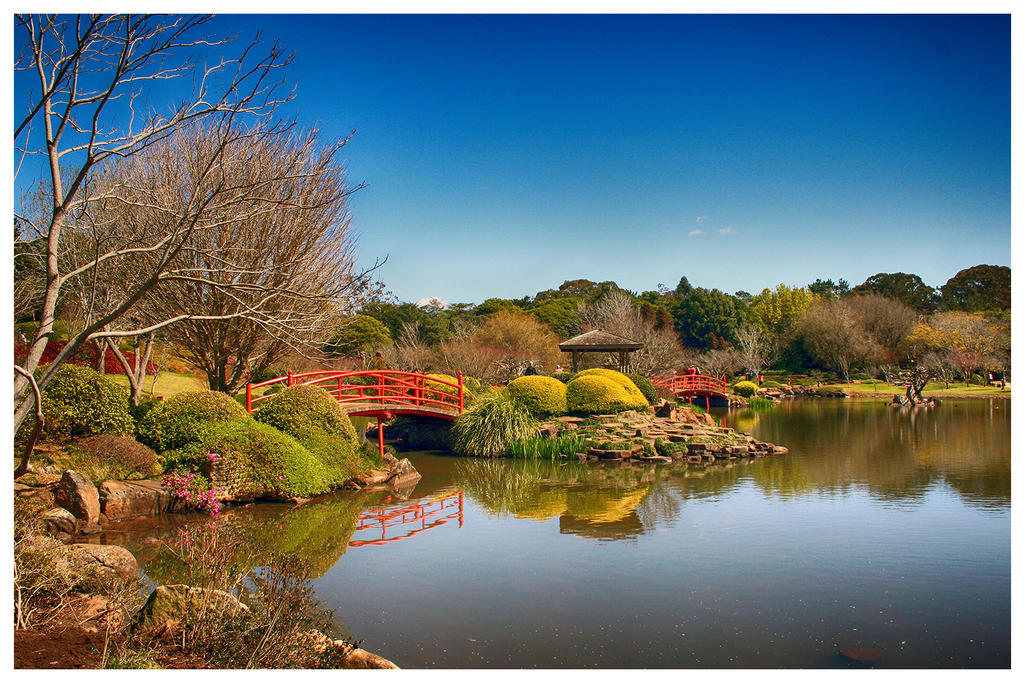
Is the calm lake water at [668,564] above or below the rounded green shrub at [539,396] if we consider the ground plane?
below

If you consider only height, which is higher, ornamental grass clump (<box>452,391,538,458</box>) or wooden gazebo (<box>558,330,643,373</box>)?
wooden gazebo (<box>558,330,643,373</box>)

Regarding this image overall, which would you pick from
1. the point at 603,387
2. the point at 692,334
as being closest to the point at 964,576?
the point at 603,387

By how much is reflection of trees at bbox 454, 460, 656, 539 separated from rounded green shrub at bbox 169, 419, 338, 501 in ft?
8.03

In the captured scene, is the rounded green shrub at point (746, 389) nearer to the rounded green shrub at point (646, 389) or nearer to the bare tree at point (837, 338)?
the bare tree at point (837, 338)

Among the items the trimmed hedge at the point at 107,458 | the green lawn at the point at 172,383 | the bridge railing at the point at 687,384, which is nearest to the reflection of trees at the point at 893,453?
the bridge railing at the point at 687,384

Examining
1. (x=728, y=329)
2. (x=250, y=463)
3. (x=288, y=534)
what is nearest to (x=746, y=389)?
(x=728, y=329)

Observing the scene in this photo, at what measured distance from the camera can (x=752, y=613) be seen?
530 centimetres

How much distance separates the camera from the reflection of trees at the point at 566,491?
8.67 meters

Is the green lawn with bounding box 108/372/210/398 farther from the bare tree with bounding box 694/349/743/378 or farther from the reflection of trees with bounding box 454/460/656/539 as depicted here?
the bare tree with bounding box 694/349/743/378

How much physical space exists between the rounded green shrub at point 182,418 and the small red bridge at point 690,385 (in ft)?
57.7

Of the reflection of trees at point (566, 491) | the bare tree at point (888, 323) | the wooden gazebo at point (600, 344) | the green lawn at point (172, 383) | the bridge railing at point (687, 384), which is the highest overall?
the bare tree at point (888, 323)

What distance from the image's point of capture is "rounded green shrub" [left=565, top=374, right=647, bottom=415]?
1661 centimetres

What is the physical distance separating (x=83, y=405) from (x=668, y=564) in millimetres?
7402

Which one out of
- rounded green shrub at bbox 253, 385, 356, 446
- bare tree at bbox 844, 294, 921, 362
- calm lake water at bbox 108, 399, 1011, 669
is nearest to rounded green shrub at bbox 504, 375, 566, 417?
calm lake water at bbox 108, 399, 1011, 669
